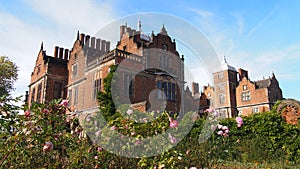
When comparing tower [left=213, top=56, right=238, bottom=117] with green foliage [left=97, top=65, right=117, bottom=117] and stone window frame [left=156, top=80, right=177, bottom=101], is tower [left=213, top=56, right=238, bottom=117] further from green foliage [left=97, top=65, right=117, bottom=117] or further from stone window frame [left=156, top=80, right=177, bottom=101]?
green foliage [left=97, top=65, right=117, bottom=117]

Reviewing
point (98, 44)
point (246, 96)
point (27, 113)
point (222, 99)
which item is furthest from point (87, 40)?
point (246, 96)

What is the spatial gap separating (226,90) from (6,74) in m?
32.4

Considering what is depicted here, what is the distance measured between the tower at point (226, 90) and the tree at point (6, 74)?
30131 millimetres

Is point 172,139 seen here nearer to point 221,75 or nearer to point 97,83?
point 97,83

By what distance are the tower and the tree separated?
98.9ft

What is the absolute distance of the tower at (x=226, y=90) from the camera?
4044cm

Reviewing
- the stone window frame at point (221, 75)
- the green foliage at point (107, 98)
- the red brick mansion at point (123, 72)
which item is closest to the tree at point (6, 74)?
the red brick mansion at point (123, 72)

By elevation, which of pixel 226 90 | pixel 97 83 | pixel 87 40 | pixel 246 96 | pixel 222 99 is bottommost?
pixel 97 83

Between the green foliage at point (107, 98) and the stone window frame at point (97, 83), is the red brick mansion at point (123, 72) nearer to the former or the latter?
the stone window frame at point (97, 83)

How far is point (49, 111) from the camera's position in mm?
3574

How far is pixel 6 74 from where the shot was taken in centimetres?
2748

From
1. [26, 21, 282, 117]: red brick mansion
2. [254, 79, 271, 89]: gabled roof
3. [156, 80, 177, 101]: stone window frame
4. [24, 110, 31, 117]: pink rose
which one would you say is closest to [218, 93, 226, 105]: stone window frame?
[254, 79, 271, 89]: gabled roof

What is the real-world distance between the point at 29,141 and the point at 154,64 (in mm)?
16998

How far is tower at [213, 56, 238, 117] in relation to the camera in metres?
40.4
